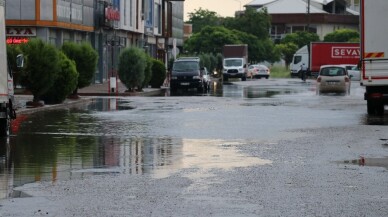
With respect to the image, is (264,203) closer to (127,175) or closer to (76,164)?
(127,175)

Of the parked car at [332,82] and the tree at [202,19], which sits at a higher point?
the tree at [202,19]

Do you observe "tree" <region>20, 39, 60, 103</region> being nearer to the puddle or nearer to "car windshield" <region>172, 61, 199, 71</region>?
the puddle

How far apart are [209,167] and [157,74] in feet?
144

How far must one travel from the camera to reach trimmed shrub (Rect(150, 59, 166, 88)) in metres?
58.4

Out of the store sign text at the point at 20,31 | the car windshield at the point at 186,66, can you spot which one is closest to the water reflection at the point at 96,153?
the store sign text at the point at 20,31

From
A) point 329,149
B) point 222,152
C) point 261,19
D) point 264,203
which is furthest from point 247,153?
point 261,19

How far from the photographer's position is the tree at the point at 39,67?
3256 cm

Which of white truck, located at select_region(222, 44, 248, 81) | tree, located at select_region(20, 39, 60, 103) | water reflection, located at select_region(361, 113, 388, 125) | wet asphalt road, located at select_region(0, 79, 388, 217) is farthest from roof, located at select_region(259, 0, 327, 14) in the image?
wet asphalt road, located at select_region(0, 79, 388, 217)

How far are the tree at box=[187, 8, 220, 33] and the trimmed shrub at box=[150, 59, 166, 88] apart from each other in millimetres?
123618

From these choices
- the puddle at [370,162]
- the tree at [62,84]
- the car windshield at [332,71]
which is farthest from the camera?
the car windshield at [332,71]

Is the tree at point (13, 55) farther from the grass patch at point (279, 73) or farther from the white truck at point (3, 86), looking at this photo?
the grass patch at point (279, 73)

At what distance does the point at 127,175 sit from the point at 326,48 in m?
69.6

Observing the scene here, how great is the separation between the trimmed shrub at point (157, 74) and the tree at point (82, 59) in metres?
16.8

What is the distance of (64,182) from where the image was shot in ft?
42.9
